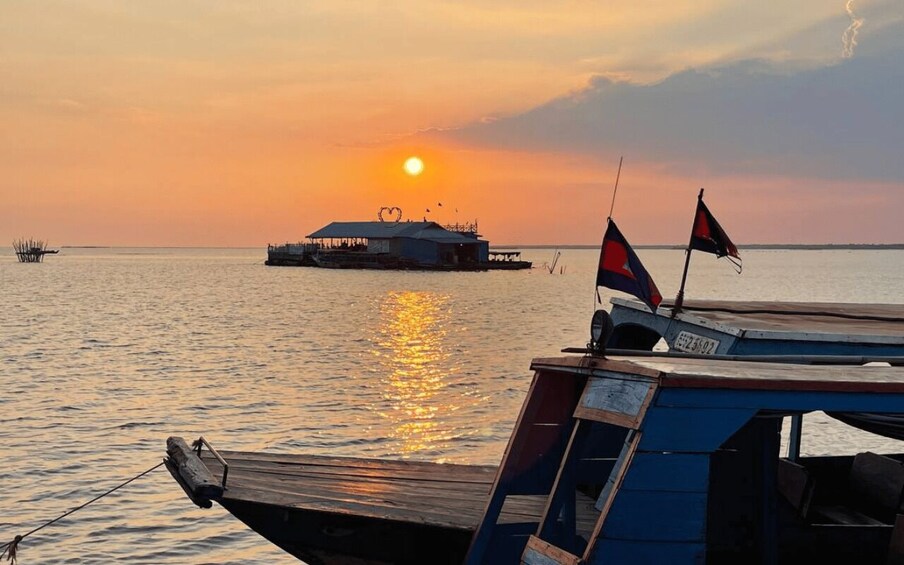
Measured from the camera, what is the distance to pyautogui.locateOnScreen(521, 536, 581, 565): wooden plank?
20.0 ft

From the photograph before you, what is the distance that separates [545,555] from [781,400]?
78.7 inches

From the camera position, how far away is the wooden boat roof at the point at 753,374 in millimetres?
5898

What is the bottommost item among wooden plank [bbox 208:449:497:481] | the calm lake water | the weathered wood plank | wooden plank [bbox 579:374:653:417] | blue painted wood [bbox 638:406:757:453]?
the calm lake water

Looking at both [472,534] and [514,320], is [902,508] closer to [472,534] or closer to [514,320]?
[472,534]

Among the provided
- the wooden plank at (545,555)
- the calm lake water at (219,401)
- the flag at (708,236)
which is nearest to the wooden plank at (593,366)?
the wooden plank at (545,555)

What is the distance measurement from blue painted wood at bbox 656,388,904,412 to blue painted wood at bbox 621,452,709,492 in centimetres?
38

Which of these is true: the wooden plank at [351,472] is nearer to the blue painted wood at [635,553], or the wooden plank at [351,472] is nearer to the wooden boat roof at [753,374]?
the wooden boat roof at [753,374]

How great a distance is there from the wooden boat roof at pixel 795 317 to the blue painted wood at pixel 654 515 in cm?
281

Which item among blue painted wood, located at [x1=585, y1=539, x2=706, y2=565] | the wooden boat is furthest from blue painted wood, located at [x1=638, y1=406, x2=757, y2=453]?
blue painted wood, located at [x1=585, y1=539, x2=706, y2=565]

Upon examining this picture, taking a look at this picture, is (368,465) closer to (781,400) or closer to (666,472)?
(666,472)

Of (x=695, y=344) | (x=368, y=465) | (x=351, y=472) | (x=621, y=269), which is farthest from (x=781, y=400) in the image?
(x=368, y=465)

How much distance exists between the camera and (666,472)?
601 cm

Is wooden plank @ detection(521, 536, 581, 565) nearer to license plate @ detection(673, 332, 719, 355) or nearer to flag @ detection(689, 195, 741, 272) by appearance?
license plate @ detection(673, 332, 719, 355)

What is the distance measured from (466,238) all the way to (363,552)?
10378cm
